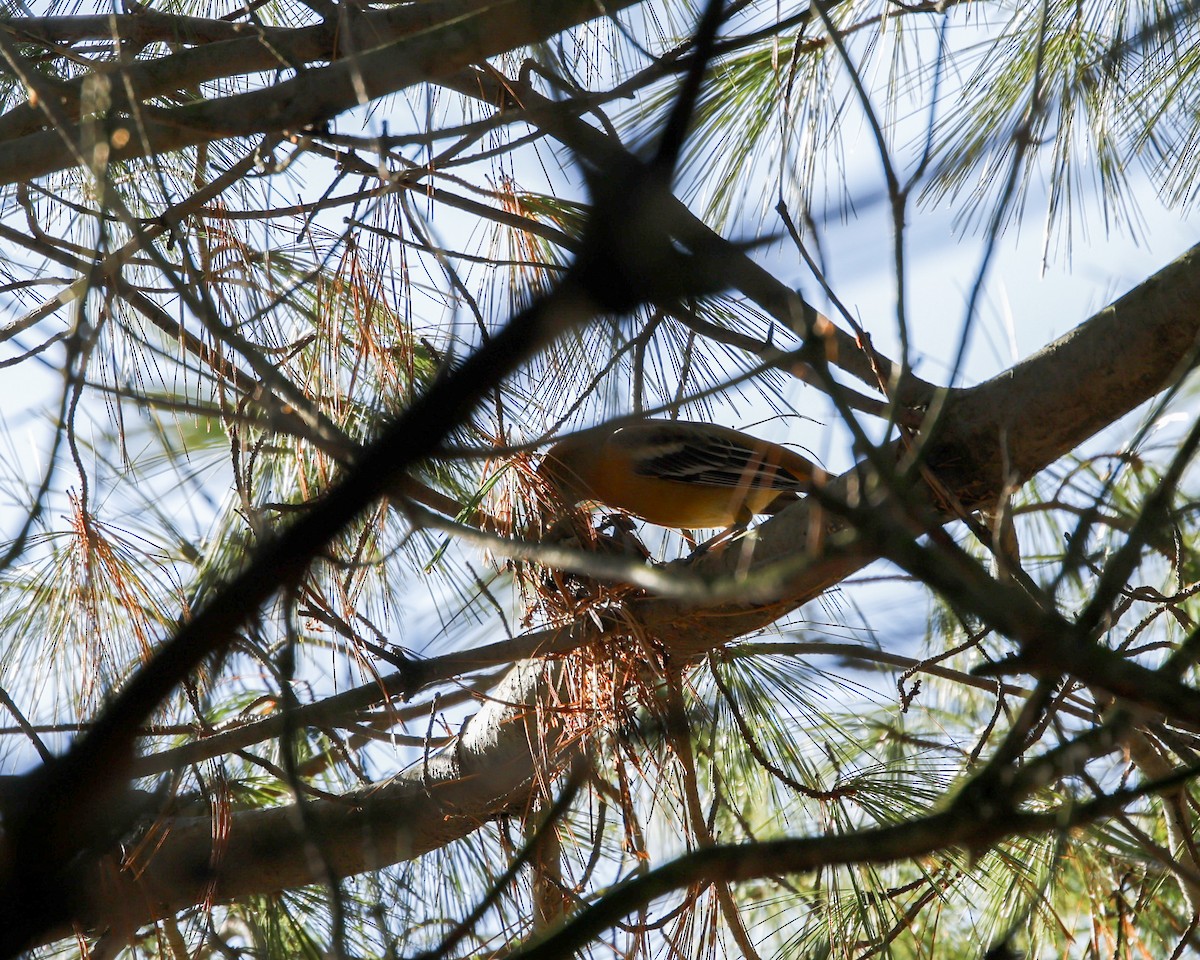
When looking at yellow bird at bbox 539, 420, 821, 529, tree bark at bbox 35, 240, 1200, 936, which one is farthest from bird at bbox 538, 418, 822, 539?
tree bark at bbox 35, 240, 1200, 936

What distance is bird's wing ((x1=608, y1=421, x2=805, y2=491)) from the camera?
12.3 feet

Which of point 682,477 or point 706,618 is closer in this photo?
point 706,618

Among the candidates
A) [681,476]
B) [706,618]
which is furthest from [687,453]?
[706,618]

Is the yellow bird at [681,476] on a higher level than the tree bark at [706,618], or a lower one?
higher

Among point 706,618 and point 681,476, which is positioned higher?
point 681,476

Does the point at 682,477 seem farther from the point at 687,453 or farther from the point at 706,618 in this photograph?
the point at 706,618

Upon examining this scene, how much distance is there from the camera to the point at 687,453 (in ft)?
12.6

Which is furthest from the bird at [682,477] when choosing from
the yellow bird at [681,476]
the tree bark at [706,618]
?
the tree bark at [706,618]

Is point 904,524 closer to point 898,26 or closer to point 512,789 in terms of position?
point 512,789

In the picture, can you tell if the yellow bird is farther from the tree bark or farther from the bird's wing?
the tree bark

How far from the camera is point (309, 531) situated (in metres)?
0.65

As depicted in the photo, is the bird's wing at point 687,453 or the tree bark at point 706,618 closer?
the tree bark at point 706,618

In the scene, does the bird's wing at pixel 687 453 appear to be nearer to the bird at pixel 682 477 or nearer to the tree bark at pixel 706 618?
the bird at pixel 682 477

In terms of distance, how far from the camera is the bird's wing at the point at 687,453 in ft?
12.3
